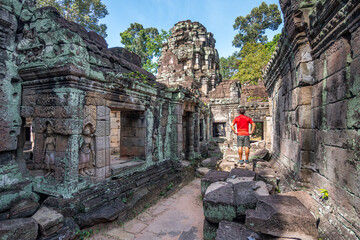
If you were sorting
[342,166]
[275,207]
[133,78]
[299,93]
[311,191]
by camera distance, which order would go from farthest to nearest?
[133,78] → [299,93] → [311,191] → [275,207] → [342,166]

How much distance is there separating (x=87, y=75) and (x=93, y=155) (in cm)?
154

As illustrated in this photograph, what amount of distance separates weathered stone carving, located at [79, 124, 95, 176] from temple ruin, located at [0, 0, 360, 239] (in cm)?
2

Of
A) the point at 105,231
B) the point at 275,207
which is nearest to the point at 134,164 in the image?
the point at 105,231

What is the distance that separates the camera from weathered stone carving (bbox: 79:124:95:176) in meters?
3.43

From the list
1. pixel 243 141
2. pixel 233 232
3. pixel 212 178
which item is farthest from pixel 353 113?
pixel 243 141

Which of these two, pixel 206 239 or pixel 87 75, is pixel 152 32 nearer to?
pixel 87 75

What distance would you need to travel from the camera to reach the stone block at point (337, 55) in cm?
211

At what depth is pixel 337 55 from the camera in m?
2.27

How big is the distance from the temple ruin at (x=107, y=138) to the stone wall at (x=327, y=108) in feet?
0.05

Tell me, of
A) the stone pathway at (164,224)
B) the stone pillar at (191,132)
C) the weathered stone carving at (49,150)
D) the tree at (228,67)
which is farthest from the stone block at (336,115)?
the tree at (228,67)

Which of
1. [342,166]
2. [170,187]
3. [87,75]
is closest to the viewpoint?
[342,166]

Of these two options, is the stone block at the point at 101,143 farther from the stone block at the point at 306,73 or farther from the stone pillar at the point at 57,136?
the stone block at the point at 306,73

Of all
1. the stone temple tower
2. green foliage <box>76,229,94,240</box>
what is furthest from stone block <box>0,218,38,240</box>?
the stone temple tower

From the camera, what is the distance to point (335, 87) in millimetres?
2309
